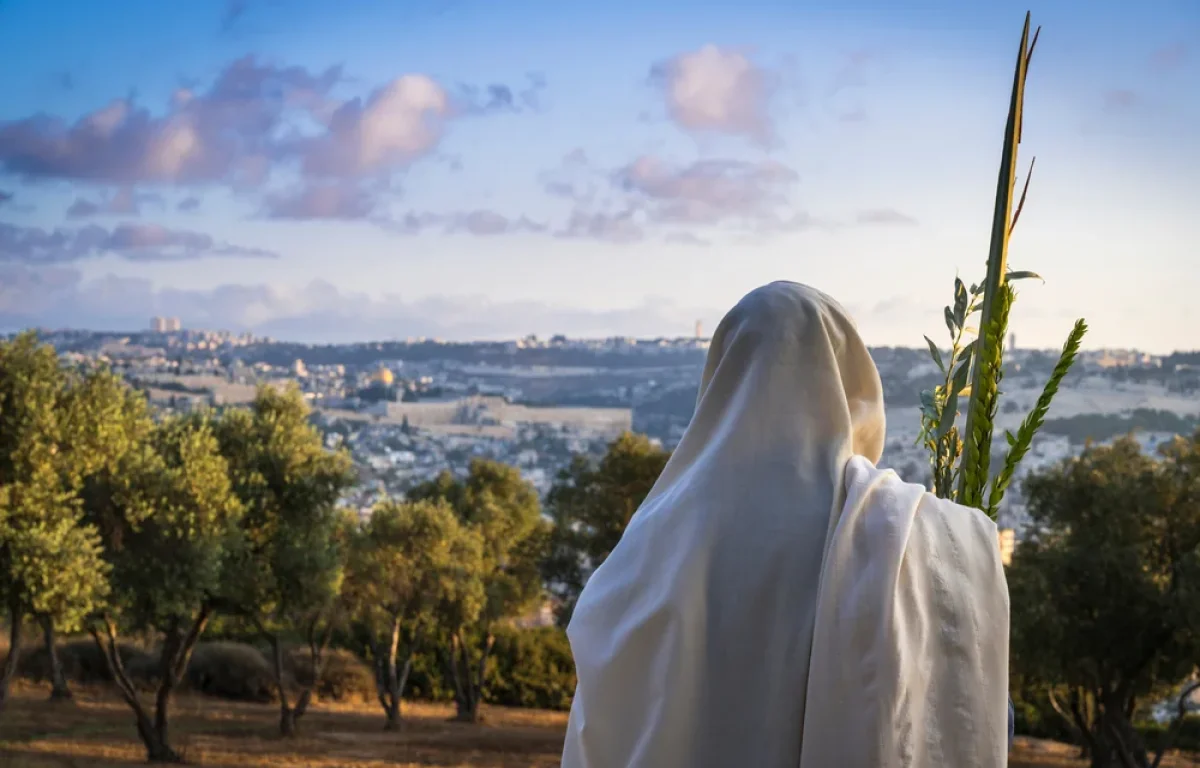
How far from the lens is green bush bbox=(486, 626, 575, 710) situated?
25438 mm

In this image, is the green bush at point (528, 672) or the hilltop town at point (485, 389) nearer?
the hilltop town at point (485, 389)

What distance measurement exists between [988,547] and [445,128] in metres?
38.7

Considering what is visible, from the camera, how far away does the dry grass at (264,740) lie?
1510 centimetres

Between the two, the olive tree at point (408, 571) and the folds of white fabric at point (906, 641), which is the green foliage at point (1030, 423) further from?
the olive tree at point (408, 571)

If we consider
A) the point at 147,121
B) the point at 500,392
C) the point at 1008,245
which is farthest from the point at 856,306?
the point at 147,121

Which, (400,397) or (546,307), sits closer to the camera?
(400,397)

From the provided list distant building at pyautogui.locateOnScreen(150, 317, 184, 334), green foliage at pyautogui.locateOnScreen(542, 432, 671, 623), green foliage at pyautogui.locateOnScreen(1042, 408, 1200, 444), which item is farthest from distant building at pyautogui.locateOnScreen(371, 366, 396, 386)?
green foliage at pyautogui.locateOnScreen(1042, 408, 1200, 444)

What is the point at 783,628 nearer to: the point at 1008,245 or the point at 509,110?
the point at 1008,245

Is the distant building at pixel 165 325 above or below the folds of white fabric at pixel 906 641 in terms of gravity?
above

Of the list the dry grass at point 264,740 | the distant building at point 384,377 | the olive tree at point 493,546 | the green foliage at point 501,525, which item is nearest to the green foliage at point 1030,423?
the dry grass at point 264,740

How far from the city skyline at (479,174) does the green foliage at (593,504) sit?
6882 millimetres

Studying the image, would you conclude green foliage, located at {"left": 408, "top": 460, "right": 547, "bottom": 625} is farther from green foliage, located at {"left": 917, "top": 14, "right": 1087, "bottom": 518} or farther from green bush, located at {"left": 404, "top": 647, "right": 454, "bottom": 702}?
green foliage, located at {"left": 917, "top": 14, "right": 1087, "bottom": 518}

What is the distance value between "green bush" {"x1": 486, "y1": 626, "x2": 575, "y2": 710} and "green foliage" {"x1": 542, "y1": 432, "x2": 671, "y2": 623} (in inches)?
163

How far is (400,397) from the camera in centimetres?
3734
